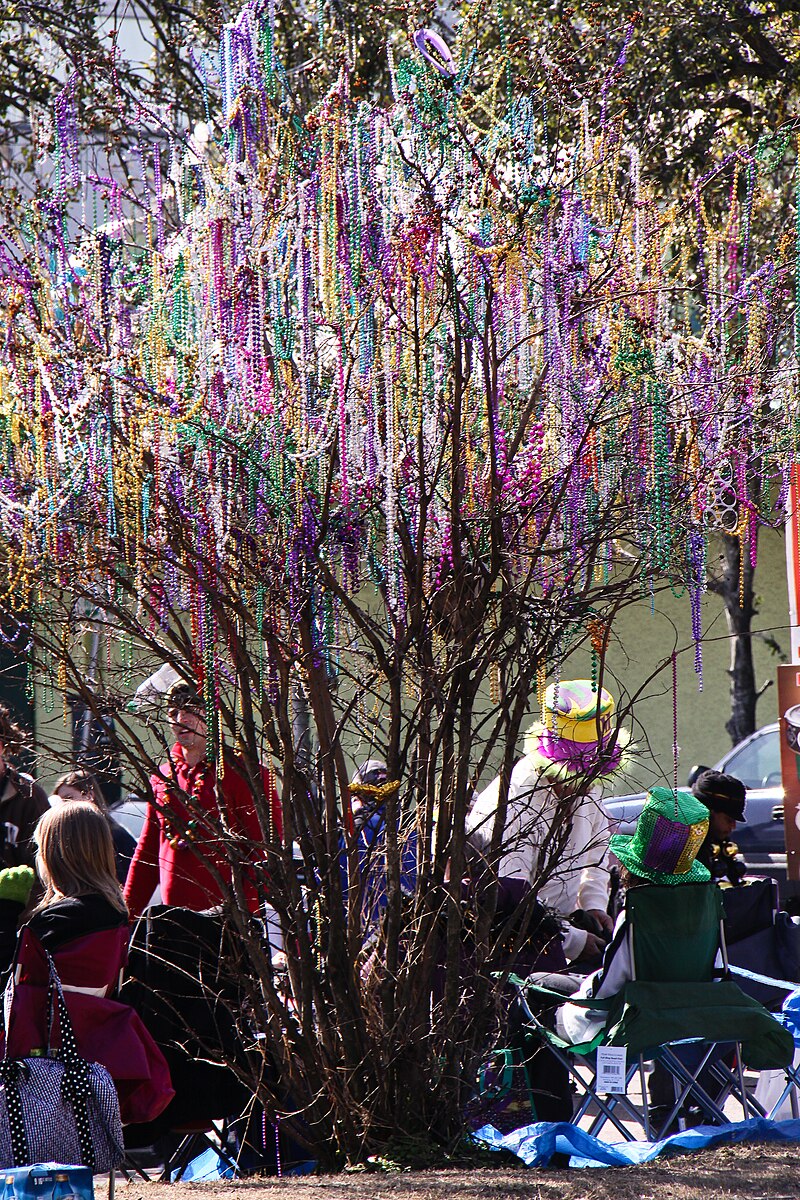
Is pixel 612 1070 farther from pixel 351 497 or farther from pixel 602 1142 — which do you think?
pixel 351 497

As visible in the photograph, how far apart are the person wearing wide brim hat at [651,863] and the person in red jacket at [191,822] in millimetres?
1248

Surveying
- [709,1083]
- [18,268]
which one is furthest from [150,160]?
[709,1083]

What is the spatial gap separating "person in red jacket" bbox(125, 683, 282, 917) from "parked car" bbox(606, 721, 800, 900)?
463 centimetres

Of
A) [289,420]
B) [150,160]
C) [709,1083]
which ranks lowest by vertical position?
[709,1083]

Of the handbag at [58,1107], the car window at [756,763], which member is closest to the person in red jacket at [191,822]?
the handbag at [58,1107]

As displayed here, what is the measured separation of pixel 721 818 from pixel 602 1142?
2.14 metres

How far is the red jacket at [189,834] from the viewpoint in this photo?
468 cm

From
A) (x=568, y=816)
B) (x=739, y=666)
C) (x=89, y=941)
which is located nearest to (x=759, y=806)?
(x=739, y=666)

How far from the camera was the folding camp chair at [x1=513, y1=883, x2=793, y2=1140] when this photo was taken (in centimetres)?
491

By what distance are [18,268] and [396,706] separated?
1938 mm

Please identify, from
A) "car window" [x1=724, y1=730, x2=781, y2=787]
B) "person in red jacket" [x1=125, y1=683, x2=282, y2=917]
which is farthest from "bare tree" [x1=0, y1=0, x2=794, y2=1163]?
"car window" [x1=724, y1=730, x2=781, y2=787]

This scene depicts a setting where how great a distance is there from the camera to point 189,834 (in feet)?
15.0

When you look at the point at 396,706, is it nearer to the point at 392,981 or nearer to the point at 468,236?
the point at 392,981

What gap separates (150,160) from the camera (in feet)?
17.5
